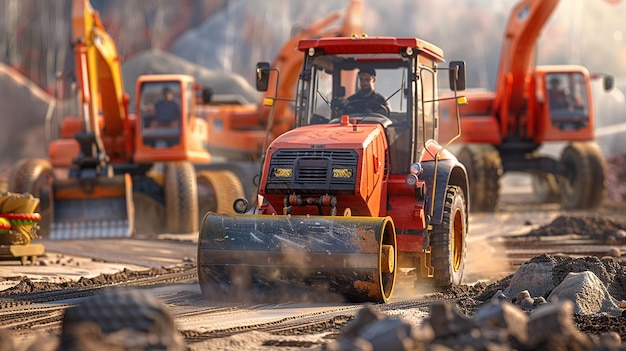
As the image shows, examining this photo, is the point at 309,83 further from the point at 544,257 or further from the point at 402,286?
the point at 544,257

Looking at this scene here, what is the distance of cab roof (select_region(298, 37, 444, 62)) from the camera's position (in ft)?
38.7

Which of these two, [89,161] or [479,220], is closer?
[89,161]

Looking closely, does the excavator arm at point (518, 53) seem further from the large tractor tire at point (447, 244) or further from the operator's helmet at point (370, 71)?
the large tractor tire at point (447, 244)

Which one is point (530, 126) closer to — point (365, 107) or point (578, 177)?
point (578, 177)

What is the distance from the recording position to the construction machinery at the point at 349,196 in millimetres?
10219

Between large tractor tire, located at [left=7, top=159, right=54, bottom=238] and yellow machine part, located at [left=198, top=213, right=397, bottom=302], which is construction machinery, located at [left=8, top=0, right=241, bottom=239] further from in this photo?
yellow machine part, located at [left=198, top=213, right=397, bottom=302]

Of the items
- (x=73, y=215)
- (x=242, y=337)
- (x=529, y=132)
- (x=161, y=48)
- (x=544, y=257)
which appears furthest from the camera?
(x=161, y=48)

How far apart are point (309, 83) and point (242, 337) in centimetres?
466

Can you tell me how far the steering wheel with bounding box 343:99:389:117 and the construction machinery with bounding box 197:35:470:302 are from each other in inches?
1.3

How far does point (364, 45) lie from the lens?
11977 millimetres

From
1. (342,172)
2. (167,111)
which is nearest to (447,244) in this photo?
(342,172)

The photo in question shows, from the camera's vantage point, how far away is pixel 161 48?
5512 centimetres

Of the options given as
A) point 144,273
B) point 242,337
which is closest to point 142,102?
point 144,273

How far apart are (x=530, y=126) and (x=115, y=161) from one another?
30.2ft
